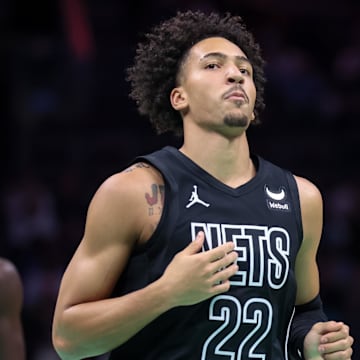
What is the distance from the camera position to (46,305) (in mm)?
7324

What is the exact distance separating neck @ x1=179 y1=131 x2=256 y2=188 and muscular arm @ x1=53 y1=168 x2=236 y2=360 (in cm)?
21

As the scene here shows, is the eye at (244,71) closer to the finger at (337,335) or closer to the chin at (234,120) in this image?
the chin at (234,120)

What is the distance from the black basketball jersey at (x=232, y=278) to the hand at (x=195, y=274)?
Answer: 0.43 ft

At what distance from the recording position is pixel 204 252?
10.3ft

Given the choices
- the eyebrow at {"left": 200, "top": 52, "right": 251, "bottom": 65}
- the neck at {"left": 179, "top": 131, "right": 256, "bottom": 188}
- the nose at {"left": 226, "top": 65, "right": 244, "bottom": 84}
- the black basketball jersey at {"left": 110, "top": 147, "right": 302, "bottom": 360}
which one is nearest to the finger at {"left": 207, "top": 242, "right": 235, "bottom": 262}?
the black basketball jersey at {"left": 110, "top": 147, "right": 302, "bottom": 360}

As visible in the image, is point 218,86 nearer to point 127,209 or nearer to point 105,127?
point 127,209

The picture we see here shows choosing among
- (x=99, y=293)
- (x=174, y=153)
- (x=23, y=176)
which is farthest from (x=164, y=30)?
(x=23, y=176)

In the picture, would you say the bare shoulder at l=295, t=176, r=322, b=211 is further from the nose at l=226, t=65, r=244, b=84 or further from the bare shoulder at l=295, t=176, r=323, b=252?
the nose at l=226, t=65, r=244, b=84

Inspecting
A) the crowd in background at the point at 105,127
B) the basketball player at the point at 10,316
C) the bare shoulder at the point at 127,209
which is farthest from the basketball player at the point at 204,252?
the crowd in background at the point at 105,127

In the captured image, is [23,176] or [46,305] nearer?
[46,305]

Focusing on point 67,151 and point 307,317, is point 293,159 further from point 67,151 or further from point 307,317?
point 307,317

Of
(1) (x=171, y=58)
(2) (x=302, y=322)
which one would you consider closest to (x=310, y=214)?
(2) (x=302, y=322)

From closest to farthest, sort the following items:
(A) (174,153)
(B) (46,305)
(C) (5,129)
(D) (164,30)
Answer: (A) (174,153) → (D) (164,30) → (B) (46,305) → (C) (5,129)

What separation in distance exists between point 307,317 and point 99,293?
813mm
